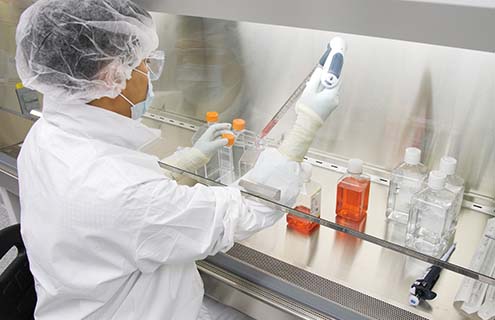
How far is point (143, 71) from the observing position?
981mm

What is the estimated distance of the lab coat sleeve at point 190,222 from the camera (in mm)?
918

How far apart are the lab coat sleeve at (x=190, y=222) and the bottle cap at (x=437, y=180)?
0.32 metres

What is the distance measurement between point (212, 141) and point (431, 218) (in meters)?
0.68

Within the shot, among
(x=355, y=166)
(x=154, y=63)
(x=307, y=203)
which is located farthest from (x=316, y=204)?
(x=154, y=63)

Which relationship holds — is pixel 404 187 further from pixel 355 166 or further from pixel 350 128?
pixel 350 128

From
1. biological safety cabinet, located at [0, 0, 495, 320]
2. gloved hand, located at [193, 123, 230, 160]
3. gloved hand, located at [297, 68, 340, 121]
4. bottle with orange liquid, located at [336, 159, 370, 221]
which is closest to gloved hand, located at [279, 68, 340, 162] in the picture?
gloved hand, located at [297, 68, 340, 121]

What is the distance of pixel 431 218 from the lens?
1134 mm

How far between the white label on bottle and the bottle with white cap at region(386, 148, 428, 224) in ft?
0.65

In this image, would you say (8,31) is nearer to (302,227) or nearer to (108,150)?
(108,150)

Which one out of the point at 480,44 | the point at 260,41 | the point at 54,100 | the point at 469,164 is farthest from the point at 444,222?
the point at 54,100

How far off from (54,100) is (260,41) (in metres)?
0.80

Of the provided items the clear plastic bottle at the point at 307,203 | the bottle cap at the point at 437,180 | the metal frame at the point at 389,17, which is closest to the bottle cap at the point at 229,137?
the clear plastic bottle at the point at 307,203

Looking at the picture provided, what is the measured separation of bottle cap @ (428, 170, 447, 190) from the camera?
3.33 feet

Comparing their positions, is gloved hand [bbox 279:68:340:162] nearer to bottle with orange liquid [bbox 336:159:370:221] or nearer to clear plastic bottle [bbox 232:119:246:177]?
bottle with orange liquid [bbox 336:159:370:221]
